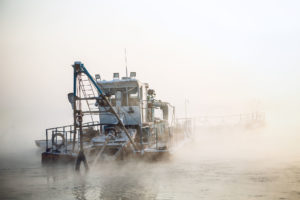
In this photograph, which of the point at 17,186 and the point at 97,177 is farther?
the point at 97,177

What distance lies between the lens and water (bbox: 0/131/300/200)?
40.2 feet

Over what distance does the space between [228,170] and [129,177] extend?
5015 millimetres

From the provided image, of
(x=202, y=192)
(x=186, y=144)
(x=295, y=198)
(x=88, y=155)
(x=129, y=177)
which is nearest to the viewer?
(x=295, y=198)

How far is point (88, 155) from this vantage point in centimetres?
1812

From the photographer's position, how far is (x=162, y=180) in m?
14.7

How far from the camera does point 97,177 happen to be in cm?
1544

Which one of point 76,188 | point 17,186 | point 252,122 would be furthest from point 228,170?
point 252,122

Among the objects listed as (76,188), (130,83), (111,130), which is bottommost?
(76,188)

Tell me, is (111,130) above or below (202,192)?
above

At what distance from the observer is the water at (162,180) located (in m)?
12.2

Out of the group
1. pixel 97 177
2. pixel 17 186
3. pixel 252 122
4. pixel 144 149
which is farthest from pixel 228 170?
pixel 252 122

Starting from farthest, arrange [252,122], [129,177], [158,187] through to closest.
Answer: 1. [252,122]
2. [129,177]
3. [158,187]

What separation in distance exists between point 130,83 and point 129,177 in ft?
21.4

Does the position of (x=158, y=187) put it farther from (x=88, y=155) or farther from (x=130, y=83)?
(x=130, y=83)
